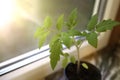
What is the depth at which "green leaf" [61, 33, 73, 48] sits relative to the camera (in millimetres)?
729

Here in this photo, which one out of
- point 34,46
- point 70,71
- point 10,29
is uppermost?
point 10,29

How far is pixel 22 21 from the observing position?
1.12m

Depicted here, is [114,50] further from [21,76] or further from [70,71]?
[21,76]

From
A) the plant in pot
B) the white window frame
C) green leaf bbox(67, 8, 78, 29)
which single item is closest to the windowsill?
the white window frame

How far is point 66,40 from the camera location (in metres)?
0.74

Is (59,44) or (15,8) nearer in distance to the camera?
(59,44)

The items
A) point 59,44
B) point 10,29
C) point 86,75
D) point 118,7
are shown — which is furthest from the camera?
point 118,7

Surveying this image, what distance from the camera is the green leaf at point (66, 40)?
0.73 metres

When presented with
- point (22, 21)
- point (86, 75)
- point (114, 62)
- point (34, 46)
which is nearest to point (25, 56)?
point (34, 46)

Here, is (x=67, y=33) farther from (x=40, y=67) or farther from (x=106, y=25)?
(x=40, y=67)

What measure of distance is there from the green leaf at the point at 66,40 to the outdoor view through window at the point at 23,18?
1.22 ft

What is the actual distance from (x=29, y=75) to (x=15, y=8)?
0.33 meters

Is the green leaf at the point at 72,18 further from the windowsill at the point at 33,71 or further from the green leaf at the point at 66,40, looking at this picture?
the windowsill at the point at 33,71

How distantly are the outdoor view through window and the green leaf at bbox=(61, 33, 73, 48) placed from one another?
1.22ft
